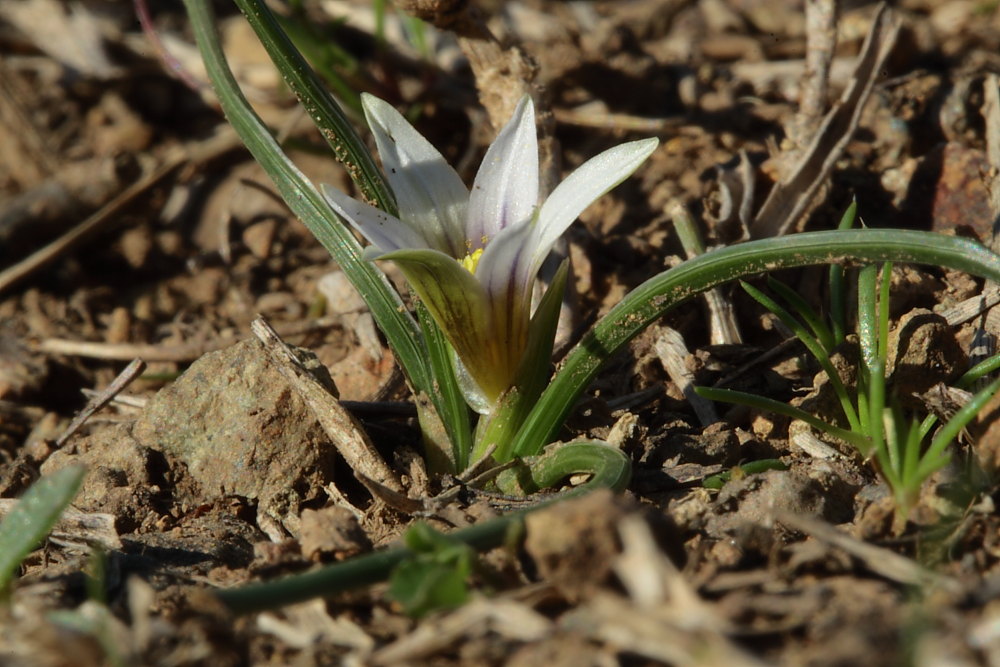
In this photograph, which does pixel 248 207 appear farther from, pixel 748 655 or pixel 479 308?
pixel 748 655

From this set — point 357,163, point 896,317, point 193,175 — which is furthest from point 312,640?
point 193,175

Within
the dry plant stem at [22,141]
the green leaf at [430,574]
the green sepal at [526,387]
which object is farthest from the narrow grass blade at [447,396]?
the dry plant stem at [22,141]

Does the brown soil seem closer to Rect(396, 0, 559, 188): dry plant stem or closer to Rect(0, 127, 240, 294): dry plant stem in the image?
Rect(0, 127, 240, 294): dry plant stem

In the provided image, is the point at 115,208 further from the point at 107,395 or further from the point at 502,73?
the point at 502,73

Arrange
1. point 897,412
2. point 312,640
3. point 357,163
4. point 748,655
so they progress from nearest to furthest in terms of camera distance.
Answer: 1. point 748,655
2. point 312,640
3. point 897,412
4. point 357,163

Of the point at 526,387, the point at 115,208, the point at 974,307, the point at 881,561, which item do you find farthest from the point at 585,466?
the point at 115,208

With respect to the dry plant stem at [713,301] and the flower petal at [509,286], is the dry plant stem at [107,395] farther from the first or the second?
the dry plant stem at [713,301]

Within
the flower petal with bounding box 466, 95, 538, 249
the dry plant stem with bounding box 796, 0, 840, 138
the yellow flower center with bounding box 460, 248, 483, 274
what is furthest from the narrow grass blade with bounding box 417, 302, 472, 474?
the dry plant stem with bounding box 796, 0, 840, 138
